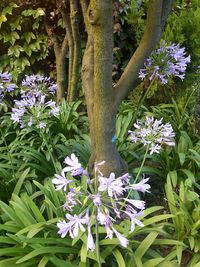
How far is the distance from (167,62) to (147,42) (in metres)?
0.20

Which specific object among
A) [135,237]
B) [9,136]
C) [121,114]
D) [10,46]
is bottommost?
[135,237]

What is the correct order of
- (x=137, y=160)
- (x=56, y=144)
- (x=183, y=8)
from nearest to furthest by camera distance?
(x=137, y=160) < (x=56, y=144) < (x=183, y=8)

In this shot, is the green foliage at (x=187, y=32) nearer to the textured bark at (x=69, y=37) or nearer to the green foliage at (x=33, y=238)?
the textured bark at (x=69, y=37)

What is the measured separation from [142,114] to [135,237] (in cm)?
171

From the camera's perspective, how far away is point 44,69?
5.74 metres

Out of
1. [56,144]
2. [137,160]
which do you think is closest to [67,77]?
[56,144]

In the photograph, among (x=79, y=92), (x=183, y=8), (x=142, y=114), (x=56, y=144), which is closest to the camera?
(x=56, y=144)

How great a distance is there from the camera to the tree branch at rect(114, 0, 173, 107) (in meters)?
2.82

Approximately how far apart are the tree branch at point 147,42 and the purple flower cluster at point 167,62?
89 mm

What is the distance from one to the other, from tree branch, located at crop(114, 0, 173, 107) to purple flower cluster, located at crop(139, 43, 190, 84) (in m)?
0.09

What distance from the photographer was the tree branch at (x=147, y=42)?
282 cm

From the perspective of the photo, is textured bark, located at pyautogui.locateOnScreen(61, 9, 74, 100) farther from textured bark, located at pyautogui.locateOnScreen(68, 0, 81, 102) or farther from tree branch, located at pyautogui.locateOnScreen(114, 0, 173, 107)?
tree branch, located at pyautogui.locateOnScreen(114, 0, 173, 107)

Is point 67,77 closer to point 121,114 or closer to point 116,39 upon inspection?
point 116,39

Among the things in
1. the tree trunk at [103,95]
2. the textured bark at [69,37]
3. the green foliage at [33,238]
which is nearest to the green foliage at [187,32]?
the textured bark at [69,37]
